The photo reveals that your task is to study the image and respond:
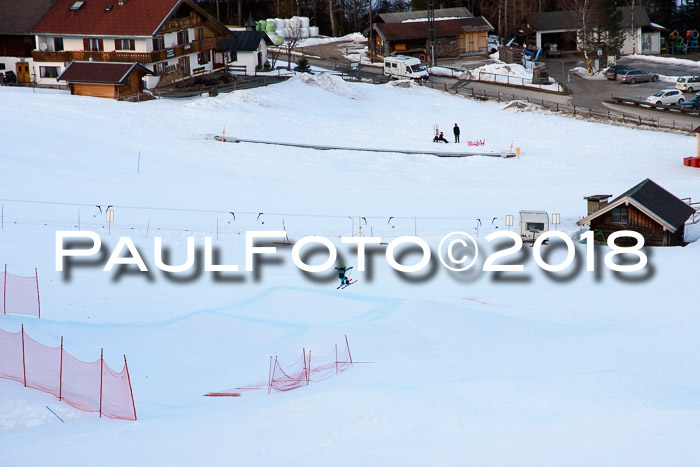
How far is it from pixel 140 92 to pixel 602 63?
3110 centimetres

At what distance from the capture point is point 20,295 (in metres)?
23.2

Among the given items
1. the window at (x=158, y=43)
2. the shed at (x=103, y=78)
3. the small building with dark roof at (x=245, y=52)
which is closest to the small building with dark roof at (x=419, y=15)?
the small building with dark roof at (x=245, y=52)

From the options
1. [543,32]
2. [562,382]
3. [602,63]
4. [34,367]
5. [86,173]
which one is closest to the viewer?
[34,367]

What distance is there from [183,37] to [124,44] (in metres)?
4.20

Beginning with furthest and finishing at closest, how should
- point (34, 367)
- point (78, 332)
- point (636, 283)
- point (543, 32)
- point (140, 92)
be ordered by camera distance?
1. point (543, 32)
2. point (140, 92)
3. point (636, 283)
4. point (78, 332)
5. point (34, 367)

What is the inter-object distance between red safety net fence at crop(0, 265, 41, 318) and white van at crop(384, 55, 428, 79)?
137 feet

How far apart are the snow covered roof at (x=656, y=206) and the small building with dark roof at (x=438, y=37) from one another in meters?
40.2

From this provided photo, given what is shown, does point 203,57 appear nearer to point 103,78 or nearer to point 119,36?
point 119,36

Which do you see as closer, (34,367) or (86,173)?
(34,367)

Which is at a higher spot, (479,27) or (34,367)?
(479,27)

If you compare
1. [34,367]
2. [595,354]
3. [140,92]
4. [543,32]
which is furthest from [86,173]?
[543,32]

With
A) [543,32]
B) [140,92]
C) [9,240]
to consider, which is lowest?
[9,240]

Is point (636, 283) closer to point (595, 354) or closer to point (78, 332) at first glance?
point (595, 354)

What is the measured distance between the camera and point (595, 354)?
22281 millimetres
